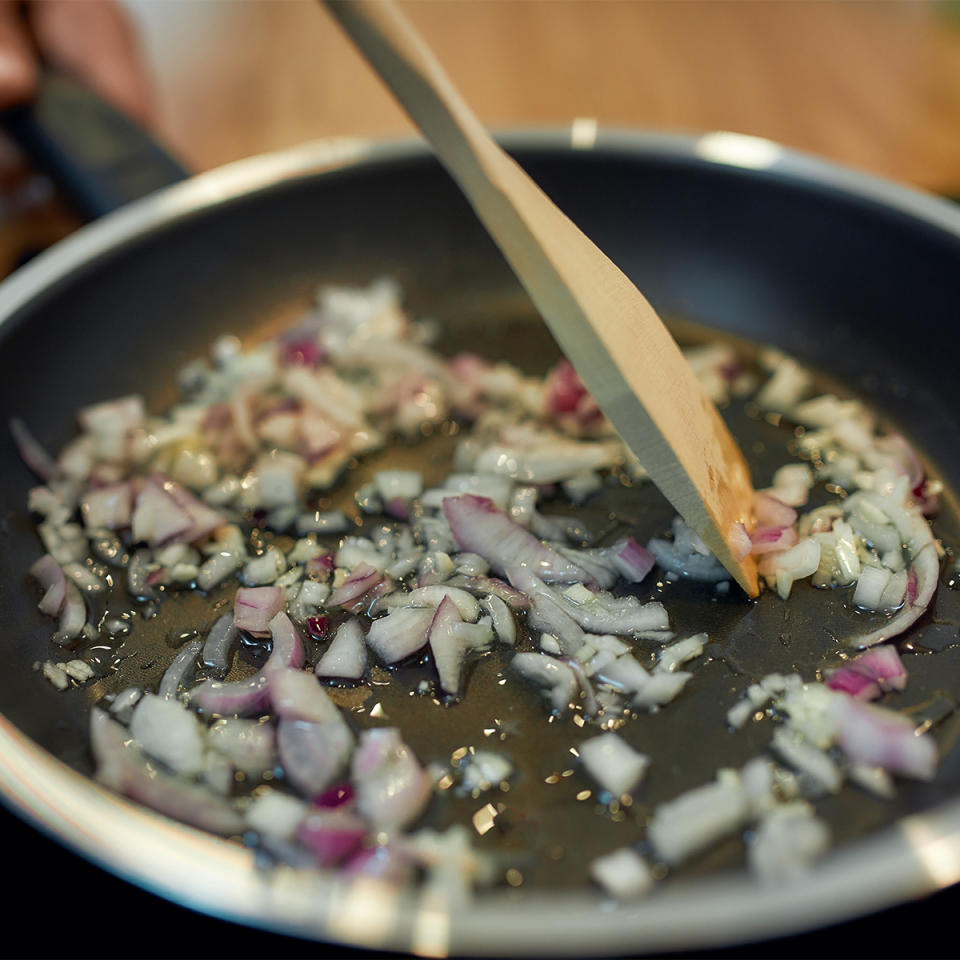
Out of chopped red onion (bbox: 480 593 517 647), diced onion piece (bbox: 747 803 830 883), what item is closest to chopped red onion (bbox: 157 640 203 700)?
chopped red onion (bbox: 480 593 517 647)

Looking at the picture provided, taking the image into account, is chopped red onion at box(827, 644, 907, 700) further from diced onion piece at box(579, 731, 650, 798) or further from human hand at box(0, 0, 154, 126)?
human hand at box(0, 0, 154, 126)

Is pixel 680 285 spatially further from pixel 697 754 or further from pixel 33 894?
pixel 33 894

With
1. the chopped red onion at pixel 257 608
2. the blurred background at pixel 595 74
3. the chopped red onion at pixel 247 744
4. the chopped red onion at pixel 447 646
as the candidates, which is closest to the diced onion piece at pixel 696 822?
the chopped red onion at pixel 447 646

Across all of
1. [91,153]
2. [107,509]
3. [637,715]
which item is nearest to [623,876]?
[637,715]

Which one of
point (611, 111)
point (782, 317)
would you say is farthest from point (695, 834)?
point (611, 111)

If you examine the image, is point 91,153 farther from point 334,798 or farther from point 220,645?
point 334,798

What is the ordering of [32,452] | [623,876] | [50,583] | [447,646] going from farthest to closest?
[32,452]
[50,583]
[447,646]
[623,876]

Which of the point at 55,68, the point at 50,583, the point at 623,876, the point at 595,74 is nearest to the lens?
the point at 623,876

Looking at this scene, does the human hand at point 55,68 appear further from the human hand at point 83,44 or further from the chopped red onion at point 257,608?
the chopped red onion at point 257,608
